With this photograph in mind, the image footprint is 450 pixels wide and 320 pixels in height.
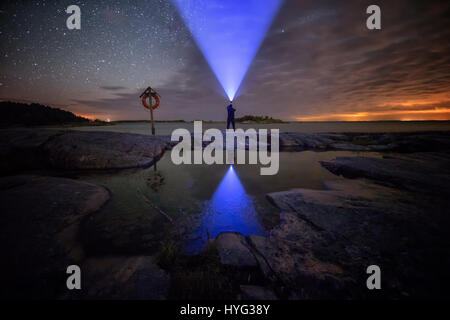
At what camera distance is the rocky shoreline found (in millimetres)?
1815

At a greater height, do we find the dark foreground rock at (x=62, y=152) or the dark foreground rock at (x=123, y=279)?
the dark foreground rock at (x=62, y=152)

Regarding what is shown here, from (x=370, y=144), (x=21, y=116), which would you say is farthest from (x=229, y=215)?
(x=21, y=116)

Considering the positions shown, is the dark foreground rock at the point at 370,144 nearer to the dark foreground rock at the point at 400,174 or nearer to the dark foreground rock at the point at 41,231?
the dark foreground rock at the point at 400,174

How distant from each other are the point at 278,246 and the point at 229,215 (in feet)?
4.44

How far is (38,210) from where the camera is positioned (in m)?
3.21

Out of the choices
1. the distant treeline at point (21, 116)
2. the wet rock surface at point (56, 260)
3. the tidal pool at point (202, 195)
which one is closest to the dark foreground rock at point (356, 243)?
the tidal pool at point (202, 195)

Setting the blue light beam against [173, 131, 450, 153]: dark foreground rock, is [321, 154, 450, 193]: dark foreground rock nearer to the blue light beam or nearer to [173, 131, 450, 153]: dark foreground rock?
the blue light beam

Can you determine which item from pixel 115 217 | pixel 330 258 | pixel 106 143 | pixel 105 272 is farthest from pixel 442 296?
pixel 106 143

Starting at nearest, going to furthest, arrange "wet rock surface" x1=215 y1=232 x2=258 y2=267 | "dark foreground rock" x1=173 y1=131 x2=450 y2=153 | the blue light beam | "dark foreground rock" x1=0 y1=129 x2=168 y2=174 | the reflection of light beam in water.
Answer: "wet rock surface" x1=215 y1=232 x2=258 y2=267, the reflection of light beam in water, the blue light beam, "dark foreground rock" x1=0 y1=129 x2=168 y2=174, "dark foreground rock" x1=173 y1=131 x2=450 y2=153

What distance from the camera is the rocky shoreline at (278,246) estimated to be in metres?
1.82

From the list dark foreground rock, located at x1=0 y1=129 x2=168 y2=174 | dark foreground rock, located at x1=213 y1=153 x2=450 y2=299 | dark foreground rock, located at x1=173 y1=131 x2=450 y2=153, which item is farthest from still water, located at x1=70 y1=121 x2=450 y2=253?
dark foreground rock, located at x1=173 y1=131 x2=450 y2=153

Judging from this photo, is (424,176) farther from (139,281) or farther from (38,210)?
(38,210)

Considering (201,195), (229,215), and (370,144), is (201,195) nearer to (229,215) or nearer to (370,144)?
(229,215)
